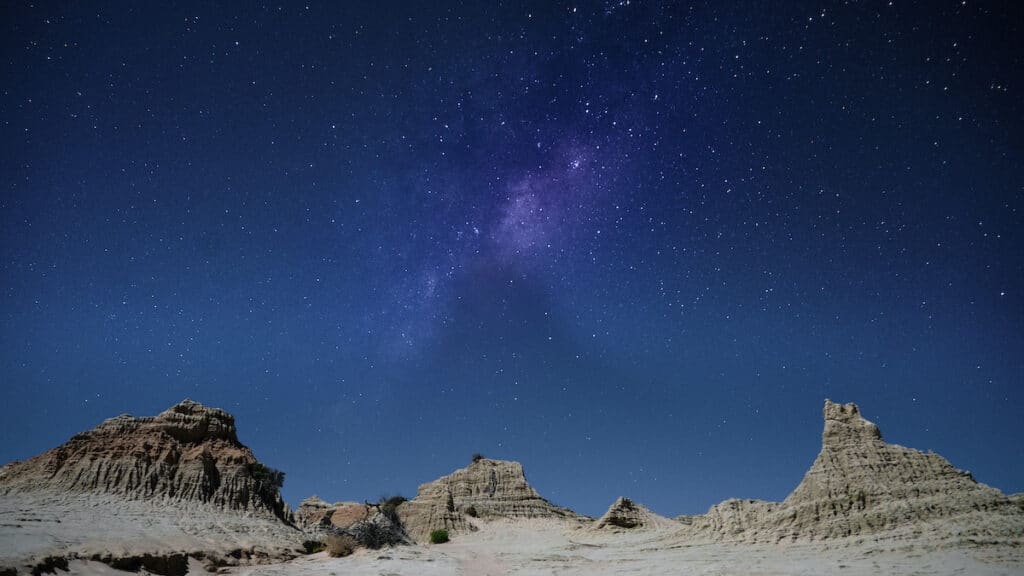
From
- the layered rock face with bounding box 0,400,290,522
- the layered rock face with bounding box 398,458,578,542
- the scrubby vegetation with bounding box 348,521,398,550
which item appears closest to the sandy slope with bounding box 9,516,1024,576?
the scrubby vegetation with bounding box 348,521,398,550

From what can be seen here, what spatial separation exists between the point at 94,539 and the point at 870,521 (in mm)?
33337

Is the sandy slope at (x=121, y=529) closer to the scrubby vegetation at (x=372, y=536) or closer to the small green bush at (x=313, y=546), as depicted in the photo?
the small green bush at (x=313, y=546)

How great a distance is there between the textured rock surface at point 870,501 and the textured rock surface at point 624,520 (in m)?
18.1

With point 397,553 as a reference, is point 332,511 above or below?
below

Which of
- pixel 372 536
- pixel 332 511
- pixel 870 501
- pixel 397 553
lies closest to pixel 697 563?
pixel 870 501

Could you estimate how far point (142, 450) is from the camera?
30891 mm

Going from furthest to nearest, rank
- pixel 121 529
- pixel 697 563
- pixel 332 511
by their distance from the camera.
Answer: pixel 332 511 < pixel 121 529 < pixel 697 563

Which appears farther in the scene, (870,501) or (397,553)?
(870,501)

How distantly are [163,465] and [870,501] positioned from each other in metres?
41.4

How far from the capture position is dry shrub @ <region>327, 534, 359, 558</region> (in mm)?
24028

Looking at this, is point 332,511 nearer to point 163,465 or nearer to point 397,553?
point 163,465

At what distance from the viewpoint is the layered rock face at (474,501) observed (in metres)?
65.4

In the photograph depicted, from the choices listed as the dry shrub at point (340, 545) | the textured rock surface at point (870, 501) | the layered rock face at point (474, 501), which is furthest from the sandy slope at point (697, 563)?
the layered rock face at point (474, 501)

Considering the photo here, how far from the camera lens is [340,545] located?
81.7 feet
